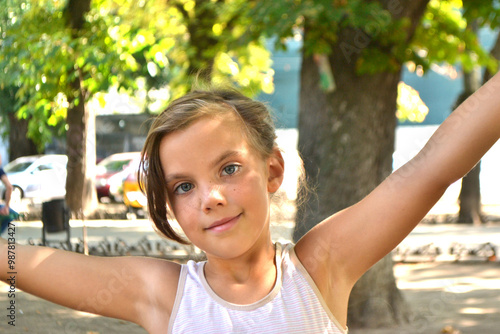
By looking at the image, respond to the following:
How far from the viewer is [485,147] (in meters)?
1.50

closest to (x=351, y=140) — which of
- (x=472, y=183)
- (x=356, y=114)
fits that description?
(x=356, y=114)

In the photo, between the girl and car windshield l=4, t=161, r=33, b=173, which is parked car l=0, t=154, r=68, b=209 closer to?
car windshield l=4, t=161, r=33, b=173

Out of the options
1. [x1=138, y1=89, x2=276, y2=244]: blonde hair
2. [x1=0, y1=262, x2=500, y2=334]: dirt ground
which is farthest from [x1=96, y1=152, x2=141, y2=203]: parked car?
[x1=138, y1=89, x2=276, y2=244]: blonde hair

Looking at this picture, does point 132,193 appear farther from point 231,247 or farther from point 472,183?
point 231,247

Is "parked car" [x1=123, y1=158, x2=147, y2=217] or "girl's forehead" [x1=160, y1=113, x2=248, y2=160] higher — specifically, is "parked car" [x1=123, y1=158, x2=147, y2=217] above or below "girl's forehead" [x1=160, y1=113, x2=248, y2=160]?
below

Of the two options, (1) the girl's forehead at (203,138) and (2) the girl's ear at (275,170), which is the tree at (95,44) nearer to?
(2) the girl's ear at (275,170)

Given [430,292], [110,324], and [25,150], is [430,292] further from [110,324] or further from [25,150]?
[25,150]

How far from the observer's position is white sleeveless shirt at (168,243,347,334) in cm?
161

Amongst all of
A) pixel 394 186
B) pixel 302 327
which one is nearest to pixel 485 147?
pixel 394 186

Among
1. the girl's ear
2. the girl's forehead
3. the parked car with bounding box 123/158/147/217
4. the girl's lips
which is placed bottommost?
the parked car with bounding box 123/158/147/217

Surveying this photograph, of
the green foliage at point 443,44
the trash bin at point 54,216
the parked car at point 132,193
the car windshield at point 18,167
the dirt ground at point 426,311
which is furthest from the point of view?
the parked car at point 132,193

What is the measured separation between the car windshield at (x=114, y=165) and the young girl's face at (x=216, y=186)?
→ 66.3 ft

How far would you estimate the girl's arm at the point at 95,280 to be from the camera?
159cm

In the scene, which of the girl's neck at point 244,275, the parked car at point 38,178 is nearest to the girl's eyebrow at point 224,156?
→ the girl's neck at point 244,275
